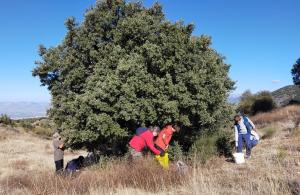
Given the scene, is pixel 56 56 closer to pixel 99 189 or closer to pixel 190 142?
pixel 190 142

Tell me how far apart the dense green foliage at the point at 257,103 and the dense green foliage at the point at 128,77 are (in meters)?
35.1

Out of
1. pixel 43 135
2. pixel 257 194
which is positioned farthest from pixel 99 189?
pixel 43 135

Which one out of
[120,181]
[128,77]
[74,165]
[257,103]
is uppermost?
[257,103]

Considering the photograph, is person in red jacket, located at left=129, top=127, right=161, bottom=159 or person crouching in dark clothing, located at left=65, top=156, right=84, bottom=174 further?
person crouching in dark clothing, located at left=65, top=156, right=84, bottom=174

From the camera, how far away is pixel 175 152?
47.5ft

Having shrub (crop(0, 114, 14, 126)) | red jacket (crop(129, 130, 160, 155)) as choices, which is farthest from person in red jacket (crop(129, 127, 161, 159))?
shrub (crop(0, 114, 14, 126))

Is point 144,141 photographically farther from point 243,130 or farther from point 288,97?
point 288,97

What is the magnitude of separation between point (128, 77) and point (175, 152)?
9.67 ft

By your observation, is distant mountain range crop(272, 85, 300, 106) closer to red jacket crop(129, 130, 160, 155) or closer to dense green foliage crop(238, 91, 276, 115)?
dense green foliage crop(238, 91, 276, 115)

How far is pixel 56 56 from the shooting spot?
54.9ft

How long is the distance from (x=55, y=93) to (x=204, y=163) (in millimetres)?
6815

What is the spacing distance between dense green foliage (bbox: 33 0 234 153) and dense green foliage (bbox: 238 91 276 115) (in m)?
35.1

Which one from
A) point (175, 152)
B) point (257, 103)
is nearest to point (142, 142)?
point (175, 152)

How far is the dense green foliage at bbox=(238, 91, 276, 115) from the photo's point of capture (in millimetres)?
50453
